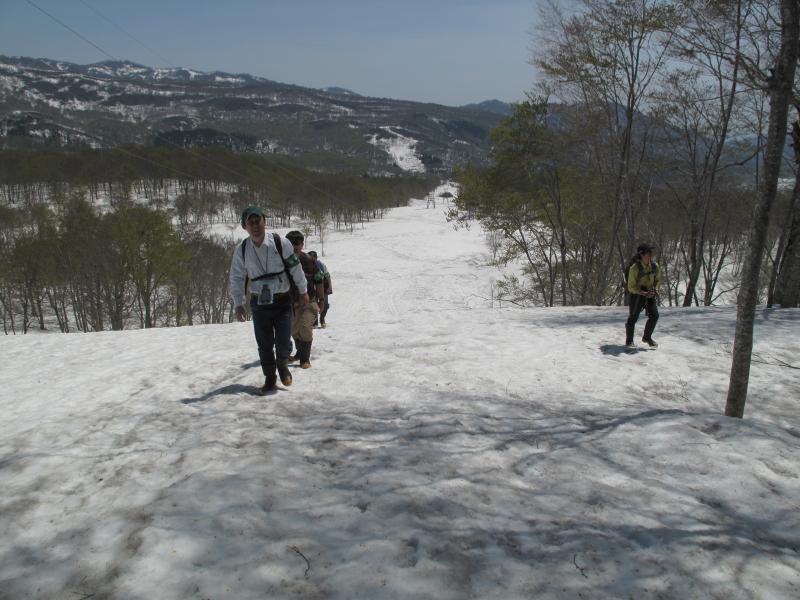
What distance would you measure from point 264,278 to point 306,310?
1.47 meters

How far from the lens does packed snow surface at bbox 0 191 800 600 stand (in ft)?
8.73

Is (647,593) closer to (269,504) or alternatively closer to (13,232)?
(269,504)

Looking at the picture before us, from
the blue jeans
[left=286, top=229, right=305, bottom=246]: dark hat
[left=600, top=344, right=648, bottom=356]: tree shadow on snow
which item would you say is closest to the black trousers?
[left=600, top=344, right=648, bottom=356]: tree shadow on snow

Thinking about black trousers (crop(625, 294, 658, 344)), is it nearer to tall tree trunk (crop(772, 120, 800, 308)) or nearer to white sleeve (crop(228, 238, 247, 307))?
tall tree trunk (crop(772, 120, 800, 308))

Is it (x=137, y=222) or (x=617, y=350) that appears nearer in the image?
(x=617, y=350)

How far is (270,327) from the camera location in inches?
228

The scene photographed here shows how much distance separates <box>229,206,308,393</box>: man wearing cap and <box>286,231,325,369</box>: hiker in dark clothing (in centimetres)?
37

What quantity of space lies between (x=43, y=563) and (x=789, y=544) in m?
4.94

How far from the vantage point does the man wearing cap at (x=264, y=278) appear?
5480mm

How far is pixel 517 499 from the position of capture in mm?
3547

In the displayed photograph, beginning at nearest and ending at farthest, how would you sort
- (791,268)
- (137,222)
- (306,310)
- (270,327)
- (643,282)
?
(270,327)
(306,310)
(643,282)
(791,268)
(137,222)

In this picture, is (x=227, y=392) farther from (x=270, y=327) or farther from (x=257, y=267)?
(x=257, y=267)

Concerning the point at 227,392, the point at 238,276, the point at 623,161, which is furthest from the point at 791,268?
the point at 227,392

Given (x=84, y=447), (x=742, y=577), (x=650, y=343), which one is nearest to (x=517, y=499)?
(x=742, y=577)
